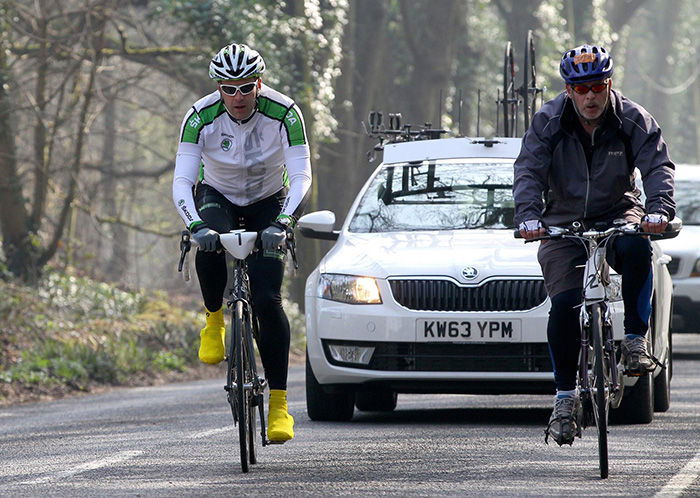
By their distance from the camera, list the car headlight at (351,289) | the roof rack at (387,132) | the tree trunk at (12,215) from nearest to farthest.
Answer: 1. the car headlight at (351,289)
2. the roof rack at (387,132)
3. the tree trunk at (12,215)

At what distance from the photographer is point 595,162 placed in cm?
786

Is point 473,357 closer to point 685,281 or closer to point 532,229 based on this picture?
point 532,229

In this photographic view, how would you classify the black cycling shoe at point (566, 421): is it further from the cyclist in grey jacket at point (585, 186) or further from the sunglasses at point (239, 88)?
the sunglasses at point (239, 88)

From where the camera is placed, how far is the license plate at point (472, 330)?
9.83m

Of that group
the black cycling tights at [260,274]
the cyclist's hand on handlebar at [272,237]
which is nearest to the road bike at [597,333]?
the cyclist's hand on handlebar at [272,237]

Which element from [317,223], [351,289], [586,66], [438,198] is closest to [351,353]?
[351,289]

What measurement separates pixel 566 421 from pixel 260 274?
1634 mm

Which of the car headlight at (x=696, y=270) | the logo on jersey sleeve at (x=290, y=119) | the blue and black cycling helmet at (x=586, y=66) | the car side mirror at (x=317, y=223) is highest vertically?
the blue and black cycling helmet at (x=586, y=66)

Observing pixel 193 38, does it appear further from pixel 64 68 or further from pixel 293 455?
pixel 293 455

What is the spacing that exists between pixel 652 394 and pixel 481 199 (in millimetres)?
1783

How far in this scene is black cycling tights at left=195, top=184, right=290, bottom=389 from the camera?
8.08m

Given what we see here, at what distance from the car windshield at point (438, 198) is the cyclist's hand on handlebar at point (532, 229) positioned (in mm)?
3270

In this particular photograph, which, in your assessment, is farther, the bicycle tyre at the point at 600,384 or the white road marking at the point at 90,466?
the white road marking at the point at 90,466

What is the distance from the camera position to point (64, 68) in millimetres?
21000
